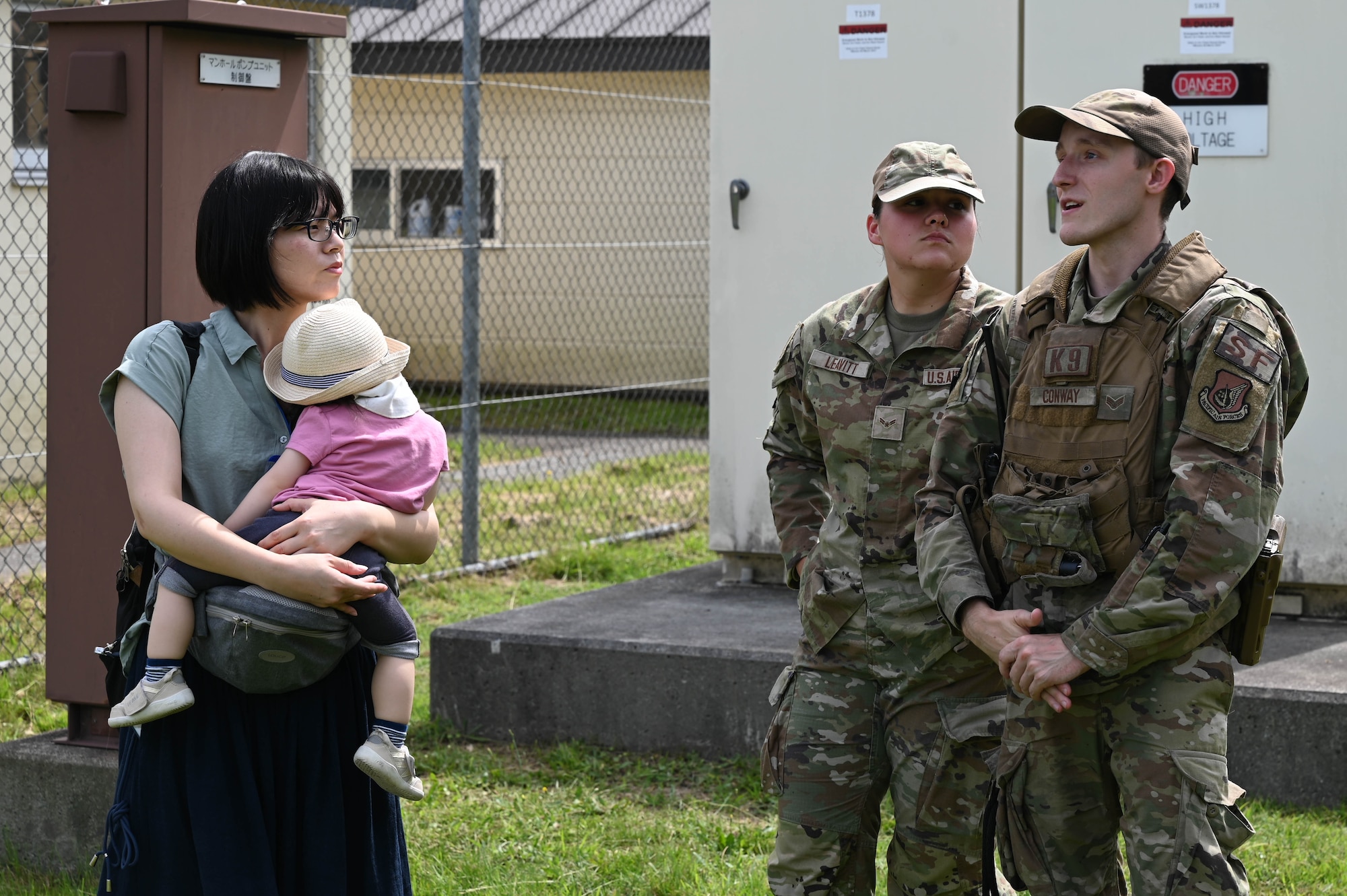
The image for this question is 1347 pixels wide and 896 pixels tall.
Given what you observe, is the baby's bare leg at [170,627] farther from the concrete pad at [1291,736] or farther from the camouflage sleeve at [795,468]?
the concrete pad at [1291,736]

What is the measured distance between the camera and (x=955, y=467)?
10.2 ft

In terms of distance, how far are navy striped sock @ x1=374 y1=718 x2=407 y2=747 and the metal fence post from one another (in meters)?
4.58

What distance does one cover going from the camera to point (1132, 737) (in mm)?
2811

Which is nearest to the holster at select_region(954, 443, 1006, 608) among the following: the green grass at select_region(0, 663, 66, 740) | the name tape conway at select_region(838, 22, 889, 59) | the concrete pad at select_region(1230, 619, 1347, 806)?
the concrete pad at select_region(1230, 619, 1347, 806)

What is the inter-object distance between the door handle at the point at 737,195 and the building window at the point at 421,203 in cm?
862

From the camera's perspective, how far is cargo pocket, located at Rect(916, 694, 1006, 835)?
3.27 meters

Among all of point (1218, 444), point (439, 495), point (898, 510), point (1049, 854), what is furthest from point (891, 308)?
point (439, 495)

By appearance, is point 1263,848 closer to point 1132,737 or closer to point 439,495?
point 1132,737

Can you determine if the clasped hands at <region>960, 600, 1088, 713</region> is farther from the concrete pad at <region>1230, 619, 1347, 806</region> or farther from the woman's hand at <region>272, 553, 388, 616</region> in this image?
the concrete pad at <region>1230, 619, 1347, 806</region>

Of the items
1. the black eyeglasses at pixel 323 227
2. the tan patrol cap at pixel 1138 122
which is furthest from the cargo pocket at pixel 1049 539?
the black eyeglasses at pixel 323 227

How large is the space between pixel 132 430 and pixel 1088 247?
1806mm

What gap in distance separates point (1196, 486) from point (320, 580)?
1.51 meters

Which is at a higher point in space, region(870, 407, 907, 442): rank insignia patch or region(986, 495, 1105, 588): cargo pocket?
region(870, 407, 907, 442): rank insignia patch

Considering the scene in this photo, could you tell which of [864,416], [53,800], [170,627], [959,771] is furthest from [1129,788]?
[53,800]
